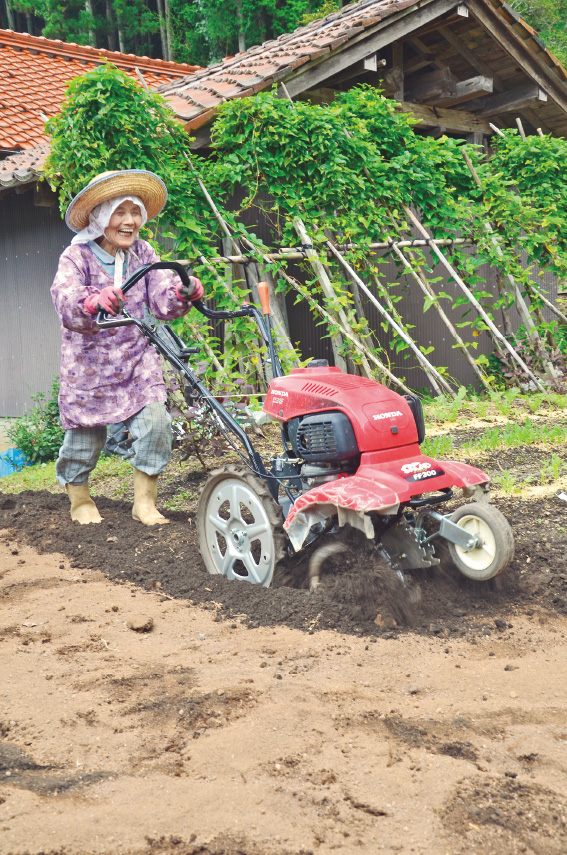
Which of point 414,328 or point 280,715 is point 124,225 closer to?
point 280,715

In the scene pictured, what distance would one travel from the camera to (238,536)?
137 inches

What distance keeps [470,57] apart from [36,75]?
19.3ft

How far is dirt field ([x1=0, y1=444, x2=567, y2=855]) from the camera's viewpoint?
178 cm

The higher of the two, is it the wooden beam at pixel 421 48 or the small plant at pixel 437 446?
the wooden beam at pixel 421 48

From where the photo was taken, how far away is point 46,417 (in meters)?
7.67

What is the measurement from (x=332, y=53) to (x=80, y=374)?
4.97 m

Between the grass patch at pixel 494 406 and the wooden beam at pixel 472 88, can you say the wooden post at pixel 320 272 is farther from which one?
the wooden beam at pixel 472 88

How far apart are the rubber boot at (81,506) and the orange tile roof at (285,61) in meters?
3.60

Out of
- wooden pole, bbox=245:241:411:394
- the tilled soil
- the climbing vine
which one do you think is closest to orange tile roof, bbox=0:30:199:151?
the climbing vine

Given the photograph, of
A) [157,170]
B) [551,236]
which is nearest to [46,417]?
[157,170]

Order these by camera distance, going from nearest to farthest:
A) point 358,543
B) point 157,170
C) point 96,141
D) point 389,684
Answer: point 389,684 → point 358,543 → point 96,141 → point 157,170

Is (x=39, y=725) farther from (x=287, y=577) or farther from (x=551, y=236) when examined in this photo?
(x=551, y=236)

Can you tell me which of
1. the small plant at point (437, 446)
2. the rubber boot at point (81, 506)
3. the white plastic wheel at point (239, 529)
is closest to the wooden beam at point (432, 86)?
the small plant at point (437, 446)

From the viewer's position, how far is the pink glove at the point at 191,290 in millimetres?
4133
